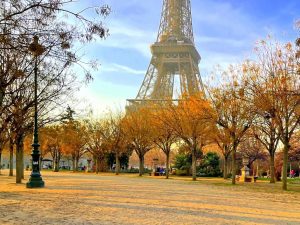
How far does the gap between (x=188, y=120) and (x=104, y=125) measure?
2419cm

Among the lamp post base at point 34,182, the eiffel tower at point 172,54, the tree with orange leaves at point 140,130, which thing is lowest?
the lamp post base at point 34,182

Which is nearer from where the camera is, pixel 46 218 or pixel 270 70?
pixel 46 218

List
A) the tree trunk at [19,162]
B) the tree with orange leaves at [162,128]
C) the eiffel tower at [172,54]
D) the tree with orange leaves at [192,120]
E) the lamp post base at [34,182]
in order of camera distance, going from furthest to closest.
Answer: the eiffel tower at [172,54], the tree with orange leaves at [162,128], the tree with orange leaves at [192,120], the tree trunk at [19,162], the lamp post base at [34,182]

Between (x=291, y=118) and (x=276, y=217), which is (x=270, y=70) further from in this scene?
(x=276, y=217)

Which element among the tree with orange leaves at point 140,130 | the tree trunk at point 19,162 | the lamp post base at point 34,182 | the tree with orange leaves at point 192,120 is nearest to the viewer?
the lamp post base at point 34,182

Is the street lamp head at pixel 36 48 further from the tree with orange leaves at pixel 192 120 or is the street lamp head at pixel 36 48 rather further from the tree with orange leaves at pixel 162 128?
the tree with orange leaves at pixel 162 128

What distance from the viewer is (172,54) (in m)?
84.9

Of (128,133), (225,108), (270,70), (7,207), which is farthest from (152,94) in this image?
(7,207)

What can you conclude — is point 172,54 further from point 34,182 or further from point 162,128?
point 34,182

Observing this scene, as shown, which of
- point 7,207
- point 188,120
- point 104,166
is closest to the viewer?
point 7,207

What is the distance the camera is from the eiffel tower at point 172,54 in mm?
81125

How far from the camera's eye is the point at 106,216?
13359 mm

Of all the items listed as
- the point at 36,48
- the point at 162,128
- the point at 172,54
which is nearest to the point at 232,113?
the point at 162,128

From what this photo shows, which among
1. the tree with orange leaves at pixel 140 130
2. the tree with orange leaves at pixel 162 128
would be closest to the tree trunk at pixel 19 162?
the tree with orange leaves at pixel 162 128
